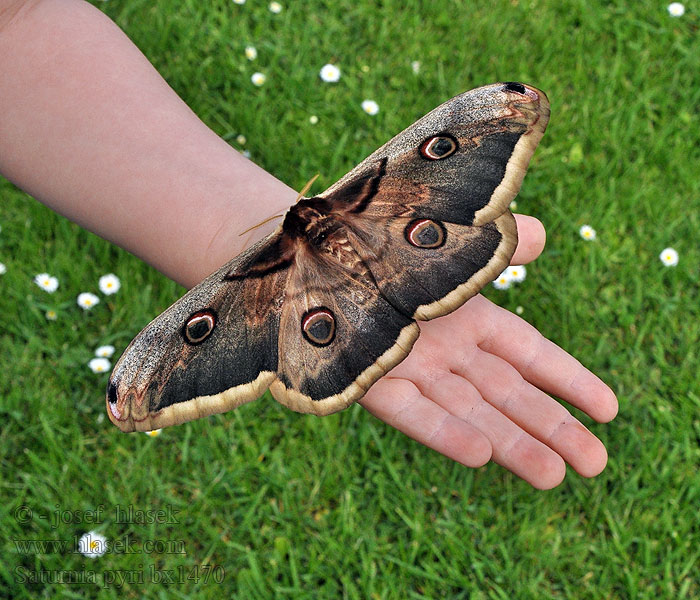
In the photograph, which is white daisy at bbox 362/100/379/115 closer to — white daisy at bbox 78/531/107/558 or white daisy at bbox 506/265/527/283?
white daisy at bbox 506/265/527/283

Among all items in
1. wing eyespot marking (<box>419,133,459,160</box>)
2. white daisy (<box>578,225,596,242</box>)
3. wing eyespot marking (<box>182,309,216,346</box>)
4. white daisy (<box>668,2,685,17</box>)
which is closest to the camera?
wing eyespot marking (<box>182,309,216,346</box>)

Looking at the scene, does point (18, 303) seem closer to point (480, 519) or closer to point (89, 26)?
point (89, 26)

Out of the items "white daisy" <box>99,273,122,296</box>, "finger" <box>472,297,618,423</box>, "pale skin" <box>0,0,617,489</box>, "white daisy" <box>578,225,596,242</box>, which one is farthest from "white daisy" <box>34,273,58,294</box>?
"white daisy" <box>578,225,596,242</box>

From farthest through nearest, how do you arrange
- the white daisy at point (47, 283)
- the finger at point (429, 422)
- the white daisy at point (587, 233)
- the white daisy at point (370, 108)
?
the white daisy at point (370, 108) → the white daisy at point (587, 233) → the white daisy at point (47, 283) → the finger at point (429, 422)

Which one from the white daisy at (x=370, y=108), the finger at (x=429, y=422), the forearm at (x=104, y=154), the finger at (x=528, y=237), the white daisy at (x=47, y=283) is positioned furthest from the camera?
the white daisy at (x=370, y=108)

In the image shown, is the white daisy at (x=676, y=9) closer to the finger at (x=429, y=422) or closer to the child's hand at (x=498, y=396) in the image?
the child's hand at (x=498, y=396)

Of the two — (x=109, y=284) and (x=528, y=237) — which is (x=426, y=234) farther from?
(x=109, y=284)

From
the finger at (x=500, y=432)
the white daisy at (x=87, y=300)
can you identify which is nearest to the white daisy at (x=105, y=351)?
the white daisy at (x=87, y=300)

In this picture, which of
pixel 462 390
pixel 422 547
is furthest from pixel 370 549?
pixel 462 390
